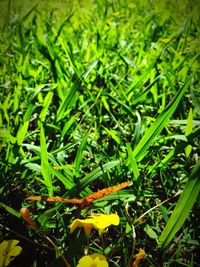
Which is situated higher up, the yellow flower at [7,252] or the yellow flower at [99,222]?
the yellow flower at [99,222]

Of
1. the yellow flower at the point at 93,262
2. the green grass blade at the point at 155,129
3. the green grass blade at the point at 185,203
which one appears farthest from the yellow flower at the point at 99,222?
the green grass blade at the point at 155,129

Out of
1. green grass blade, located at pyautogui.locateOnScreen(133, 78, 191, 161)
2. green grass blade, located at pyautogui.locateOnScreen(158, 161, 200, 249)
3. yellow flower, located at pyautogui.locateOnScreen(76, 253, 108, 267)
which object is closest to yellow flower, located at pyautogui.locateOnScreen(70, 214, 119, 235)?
yellow flower, located at pyautogui.locateOnScreen(76, 253, 108, 267)

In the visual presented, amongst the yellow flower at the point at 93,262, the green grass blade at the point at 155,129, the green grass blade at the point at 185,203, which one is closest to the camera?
the yellow flower at the point at 93,262

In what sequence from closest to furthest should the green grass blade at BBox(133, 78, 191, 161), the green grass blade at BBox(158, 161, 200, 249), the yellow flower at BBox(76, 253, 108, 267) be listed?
1. the yellow flower at BBox(76, 253, 108, 267)
2. the green grass blade at BBox(158, 161, 200, 249)
3. the green grass blade at BBox(133, 78, 191, 161)

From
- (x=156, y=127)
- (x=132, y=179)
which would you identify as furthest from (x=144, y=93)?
(x=132, y=179)

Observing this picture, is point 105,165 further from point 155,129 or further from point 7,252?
point 7,252

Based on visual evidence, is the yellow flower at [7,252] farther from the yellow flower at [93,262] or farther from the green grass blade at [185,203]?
the green grass blade at [185,203]

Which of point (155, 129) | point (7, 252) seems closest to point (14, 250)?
point (7, 252)

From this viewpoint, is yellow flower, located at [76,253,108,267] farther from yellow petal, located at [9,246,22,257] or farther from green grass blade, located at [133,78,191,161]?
A: green grass blade, located at [133,78,191,161]

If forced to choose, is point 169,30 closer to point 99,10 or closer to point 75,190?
point 99,10

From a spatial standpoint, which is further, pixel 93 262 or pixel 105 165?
pixel 105 165
